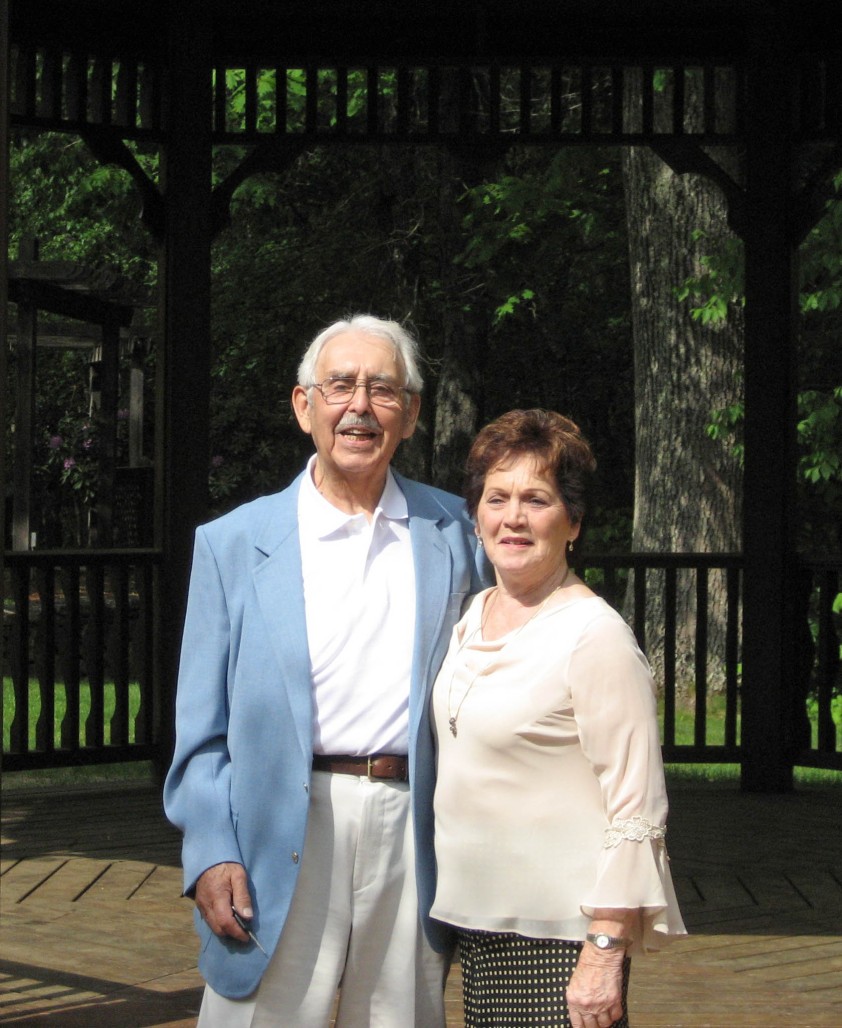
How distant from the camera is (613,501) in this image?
22.0 m

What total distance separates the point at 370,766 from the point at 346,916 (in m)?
0.26

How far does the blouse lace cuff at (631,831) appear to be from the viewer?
107 inches

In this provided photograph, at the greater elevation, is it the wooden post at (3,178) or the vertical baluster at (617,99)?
the vertical baluster at (617,99)

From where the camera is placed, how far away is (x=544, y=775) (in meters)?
2.79

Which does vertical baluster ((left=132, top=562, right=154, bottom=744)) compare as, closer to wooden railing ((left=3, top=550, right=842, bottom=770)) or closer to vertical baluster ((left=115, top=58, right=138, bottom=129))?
wooden railing ((left=3, top=550, right=842, bottom=770))

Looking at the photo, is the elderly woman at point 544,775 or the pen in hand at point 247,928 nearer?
the elderly woman at point 544,775

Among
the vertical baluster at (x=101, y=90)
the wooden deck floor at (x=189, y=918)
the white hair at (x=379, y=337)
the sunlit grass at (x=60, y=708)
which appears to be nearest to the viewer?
the white hair at (x=379, y=337)

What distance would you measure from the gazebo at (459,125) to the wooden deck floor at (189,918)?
2.05 ft

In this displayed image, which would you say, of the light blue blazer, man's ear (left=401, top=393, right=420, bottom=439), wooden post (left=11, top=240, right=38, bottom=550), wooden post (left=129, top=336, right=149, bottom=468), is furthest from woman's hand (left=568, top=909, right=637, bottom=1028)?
wooden post (left=129, top=336, right=149, bottom=468)

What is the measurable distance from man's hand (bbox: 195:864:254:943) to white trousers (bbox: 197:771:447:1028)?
78 mm

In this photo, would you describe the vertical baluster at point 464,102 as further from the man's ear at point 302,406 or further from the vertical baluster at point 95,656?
the man's ear at point 302,406

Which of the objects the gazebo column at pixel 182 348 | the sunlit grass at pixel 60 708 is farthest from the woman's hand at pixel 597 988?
the sunlit grass at pixel 60 708

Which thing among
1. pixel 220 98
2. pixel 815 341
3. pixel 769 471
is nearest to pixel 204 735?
pixel 769 471

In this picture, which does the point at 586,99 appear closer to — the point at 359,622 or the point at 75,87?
the point at 75,87
